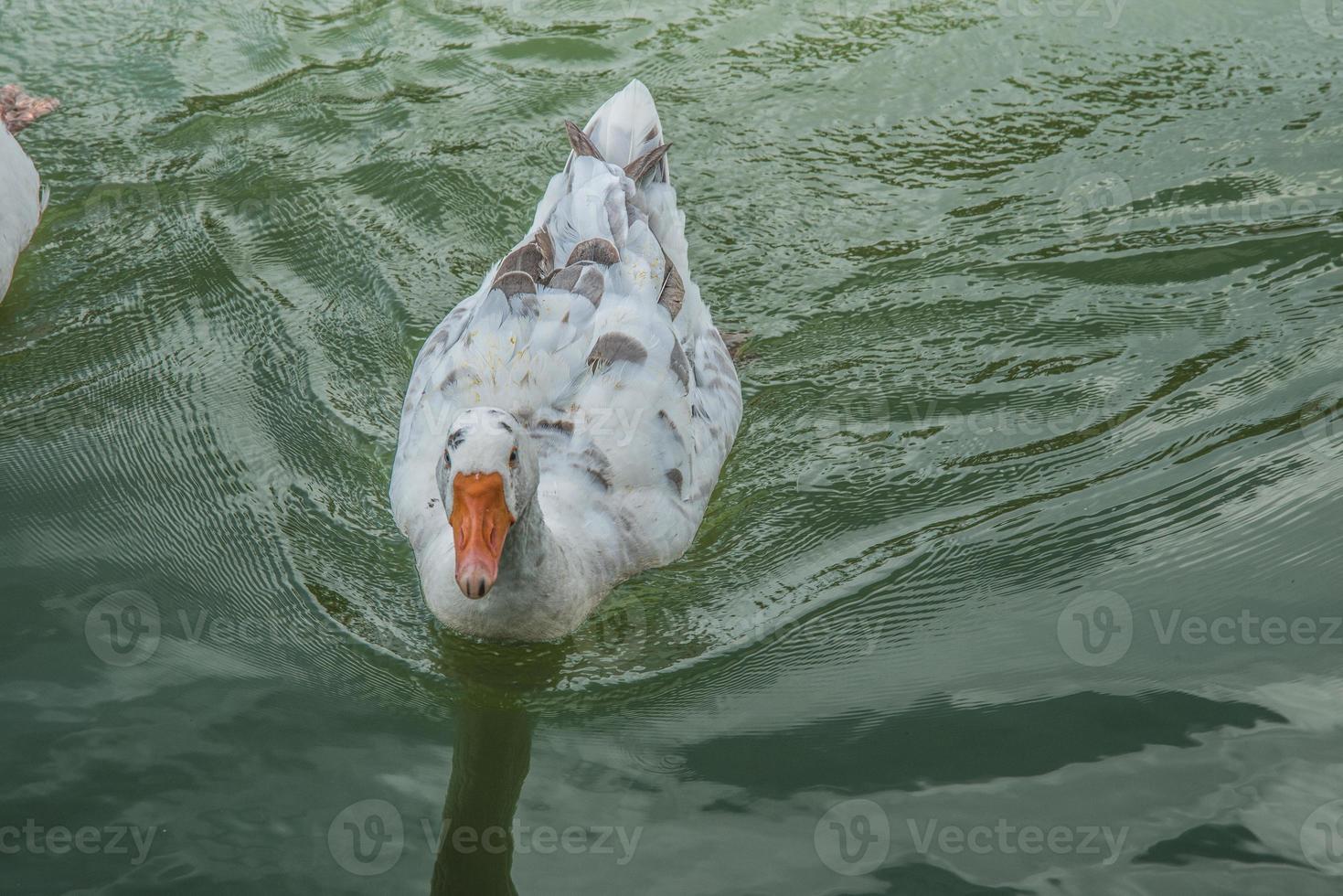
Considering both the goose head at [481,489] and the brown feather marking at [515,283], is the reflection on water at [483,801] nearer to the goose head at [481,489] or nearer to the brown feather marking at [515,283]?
the goose head at [481,489]

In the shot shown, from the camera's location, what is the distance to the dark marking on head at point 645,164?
6.77 meters

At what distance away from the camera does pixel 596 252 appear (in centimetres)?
599

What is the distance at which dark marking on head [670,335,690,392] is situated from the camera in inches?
224

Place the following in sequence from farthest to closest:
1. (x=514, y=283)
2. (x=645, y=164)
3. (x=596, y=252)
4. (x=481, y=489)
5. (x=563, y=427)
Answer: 1. (x=645, y=164)
2. (x=596, y=252)
3. (x=514, y=283)
4. (x=563, y=427)
5. (x=481, y=489)

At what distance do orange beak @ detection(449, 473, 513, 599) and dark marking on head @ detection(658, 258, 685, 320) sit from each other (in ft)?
6.20

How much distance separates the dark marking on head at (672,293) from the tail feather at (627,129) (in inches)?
39.9

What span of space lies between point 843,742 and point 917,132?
5.14 m

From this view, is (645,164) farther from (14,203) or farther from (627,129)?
(14,203)

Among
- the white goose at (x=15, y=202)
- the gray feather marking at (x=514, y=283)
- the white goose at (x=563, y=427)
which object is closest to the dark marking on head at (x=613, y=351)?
the white goose at (x=563, y=427)

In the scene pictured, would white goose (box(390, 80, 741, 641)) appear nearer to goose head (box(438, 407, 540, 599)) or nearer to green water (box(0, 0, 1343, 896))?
goose head (box(438, 407, 540, 599))

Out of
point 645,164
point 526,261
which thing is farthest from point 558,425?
point 645,164

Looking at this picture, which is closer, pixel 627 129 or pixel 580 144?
pixel 580 144

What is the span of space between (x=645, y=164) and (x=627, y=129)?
409 mm

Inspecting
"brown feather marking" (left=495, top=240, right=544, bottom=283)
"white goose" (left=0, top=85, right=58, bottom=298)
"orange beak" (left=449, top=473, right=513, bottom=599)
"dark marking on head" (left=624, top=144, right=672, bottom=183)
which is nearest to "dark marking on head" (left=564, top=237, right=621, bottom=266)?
"brown feather marking" (left=495, top=240, right=544, bottom=283)
